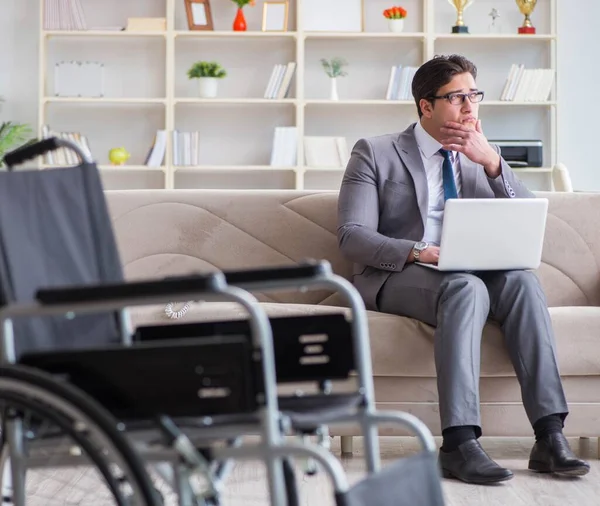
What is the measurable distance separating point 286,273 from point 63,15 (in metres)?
5.21

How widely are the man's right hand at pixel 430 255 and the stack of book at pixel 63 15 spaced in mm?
3998

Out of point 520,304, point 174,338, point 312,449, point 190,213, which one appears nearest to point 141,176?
point 190,213

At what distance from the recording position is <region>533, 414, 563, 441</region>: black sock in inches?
101

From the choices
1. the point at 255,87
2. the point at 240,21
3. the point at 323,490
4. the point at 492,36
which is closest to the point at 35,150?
the point at 323,490

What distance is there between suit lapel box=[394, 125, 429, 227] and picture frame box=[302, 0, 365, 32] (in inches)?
130

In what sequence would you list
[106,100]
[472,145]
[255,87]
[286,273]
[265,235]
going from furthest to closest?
[255,87] < [106,100] < [265,235] < [472,145] < [286,273]

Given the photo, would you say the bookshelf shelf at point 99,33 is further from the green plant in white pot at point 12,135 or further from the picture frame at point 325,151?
the picture frame at point 325,151

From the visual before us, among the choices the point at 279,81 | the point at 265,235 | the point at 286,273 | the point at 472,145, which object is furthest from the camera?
the point at 279,81

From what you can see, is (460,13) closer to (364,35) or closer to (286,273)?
(364,35)

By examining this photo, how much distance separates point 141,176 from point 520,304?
412cm

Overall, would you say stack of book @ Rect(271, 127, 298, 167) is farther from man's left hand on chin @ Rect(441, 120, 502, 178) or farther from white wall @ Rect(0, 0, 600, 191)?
man's left hand on chin @ Rect(441, 120, 502, 178)

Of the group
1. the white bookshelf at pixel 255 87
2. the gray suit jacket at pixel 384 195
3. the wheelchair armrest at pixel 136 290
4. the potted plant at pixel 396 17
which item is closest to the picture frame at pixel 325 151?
the white bookshelf at pixel 255 87

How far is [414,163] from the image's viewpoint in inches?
120

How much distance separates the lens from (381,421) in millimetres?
1473
